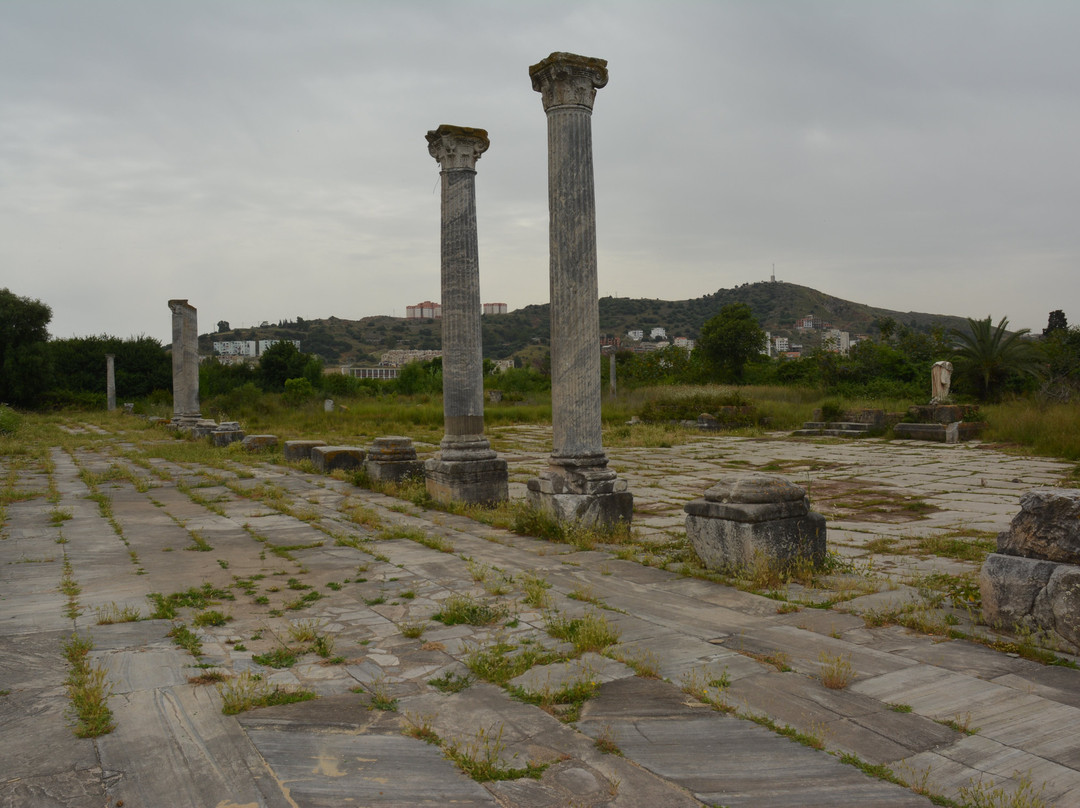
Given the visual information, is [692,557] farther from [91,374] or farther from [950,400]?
[91,374]

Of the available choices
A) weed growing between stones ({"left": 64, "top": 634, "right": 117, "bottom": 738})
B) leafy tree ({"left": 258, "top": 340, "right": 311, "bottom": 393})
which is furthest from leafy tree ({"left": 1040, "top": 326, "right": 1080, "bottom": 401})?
leafy tree ({"left": 258, "top": 340, "right": 311, "bottom": 393})

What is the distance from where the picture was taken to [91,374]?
4347 centimetres

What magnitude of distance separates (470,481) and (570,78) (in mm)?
4606

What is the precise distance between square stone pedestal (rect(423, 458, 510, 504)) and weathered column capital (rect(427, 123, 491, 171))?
3807mm

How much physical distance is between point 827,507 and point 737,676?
6.05m

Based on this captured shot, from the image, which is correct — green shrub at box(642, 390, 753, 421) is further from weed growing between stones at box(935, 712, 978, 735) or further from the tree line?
weed growing between stones at box(935, 712, 978, 735)

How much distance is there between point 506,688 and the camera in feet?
11.3

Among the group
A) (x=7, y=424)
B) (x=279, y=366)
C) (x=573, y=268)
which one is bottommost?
(x=7, y=424)

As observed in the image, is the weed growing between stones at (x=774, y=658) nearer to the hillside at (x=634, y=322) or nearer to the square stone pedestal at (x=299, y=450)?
the square stone pedestal at (x=299, y=450)

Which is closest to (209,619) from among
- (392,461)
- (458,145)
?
(392,461)

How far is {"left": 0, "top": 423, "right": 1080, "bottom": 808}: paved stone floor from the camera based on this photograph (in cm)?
260

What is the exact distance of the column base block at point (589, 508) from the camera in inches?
280

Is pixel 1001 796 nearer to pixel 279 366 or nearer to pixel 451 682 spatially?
pixel 451 682

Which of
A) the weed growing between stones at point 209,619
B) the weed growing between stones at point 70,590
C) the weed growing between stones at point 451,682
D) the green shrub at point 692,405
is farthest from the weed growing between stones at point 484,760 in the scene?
the green shrub at point 692,405
